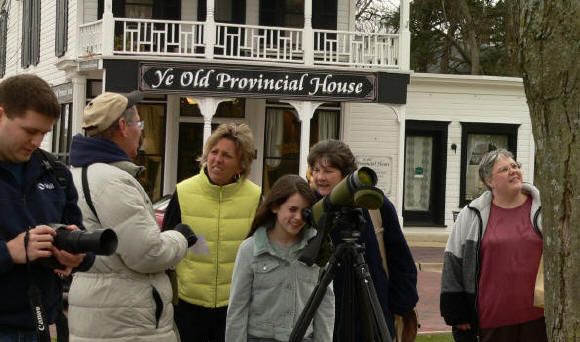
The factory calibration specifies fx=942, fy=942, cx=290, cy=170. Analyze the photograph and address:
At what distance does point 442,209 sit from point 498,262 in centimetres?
1771

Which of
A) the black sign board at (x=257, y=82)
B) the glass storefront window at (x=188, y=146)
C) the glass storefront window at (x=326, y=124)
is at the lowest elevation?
the glass storefront window at (x=188, y=146)

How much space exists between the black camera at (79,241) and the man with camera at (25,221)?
21mm

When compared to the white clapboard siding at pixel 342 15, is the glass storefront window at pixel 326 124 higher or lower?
lower

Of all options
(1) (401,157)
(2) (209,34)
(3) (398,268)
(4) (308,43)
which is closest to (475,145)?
(1) (401,157)

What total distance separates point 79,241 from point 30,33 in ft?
85.7

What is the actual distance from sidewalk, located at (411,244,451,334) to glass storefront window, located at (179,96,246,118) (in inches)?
207

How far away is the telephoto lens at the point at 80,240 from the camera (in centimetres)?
318

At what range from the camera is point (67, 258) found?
3242 mm

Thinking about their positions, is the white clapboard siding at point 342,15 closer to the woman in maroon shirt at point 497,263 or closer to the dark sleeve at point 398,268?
the woman in maroon shirt at point 497,263

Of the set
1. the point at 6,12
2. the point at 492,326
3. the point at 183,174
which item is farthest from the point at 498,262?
the point at 6,12

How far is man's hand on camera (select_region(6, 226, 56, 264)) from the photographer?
3148 mm

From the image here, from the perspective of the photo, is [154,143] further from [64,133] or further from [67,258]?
[67,258]

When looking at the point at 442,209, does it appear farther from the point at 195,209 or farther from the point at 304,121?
the point at 195,209

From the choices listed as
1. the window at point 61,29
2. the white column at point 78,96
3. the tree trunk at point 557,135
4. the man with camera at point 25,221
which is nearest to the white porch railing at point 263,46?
the white column at point 78,96
